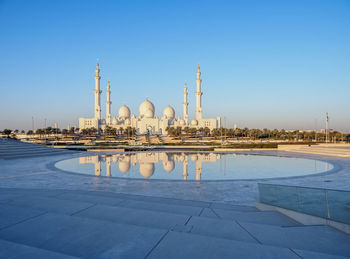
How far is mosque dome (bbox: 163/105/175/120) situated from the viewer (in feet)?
273

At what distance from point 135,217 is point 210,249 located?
6.42ft

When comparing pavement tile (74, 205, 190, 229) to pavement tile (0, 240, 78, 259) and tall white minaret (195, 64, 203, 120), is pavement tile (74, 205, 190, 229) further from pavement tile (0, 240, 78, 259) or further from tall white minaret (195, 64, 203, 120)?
tall white minaret (195, 64, 203, 120)

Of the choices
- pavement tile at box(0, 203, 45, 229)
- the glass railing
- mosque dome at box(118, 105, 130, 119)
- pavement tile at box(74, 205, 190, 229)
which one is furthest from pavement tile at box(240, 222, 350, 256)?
mosque dome at box(118, 105, 130, 119)

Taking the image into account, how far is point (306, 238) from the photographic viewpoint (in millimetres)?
3559

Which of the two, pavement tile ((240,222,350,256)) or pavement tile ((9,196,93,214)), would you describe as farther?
pavement tile ((9,196,93,214))

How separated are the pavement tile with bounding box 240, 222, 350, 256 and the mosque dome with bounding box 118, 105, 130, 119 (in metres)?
81.2

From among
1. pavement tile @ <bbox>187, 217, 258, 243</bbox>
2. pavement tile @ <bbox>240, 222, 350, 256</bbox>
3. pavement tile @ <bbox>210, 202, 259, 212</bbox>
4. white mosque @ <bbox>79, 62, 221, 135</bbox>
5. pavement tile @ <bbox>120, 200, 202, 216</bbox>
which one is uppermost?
white mosque @ <bbox>79, 62, 221, 135</bbox>

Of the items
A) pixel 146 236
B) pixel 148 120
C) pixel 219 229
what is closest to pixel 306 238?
pixel 219 229

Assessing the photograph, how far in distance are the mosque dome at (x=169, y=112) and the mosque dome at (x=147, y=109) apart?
15.5 feet

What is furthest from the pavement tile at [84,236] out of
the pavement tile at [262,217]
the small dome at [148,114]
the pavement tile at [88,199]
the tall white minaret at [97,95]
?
the small dome at [148,114]

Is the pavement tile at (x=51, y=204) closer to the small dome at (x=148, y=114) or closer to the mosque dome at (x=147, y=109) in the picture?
the small dome at (x=148, y=114)

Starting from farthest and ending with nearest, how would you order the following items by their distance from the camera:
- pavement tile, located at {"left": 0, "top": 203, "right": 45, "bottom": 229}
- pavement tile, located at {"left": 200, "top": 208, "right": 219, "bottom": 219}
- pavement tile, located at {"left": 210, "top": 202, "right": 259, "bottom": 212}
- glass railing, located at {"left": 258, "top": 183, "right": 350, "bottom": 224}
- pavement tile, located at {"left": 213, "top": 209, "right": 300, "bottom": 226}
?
pavement tile, located at {"left": 210, "top": 202, "right": 259, "bottom": 212}
pavement tile, located at {"left": 200, "top": 208, "right": 219, "bottom": 219}
pavement tile, located at {"left": 213, "top": 209, "right": 300, "bottom": 226}
glass railing, located at {"left": 258, "top": 183, "right": 350, "bottom": 224}
pavement tile, located at {"left": 0, "top": 203, "right": 45, "bottom": 229}

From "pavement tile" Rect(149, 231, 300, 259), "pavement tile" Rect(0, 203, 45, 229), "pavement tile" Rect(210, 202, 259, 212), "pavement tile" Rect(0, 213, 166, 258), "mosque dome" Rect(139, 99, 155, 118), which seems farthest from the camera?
"mosque dome" Rect(139, 99, 155, 118)

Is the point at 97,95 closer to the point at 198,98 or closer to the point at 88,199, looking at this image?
the point at 198,98
